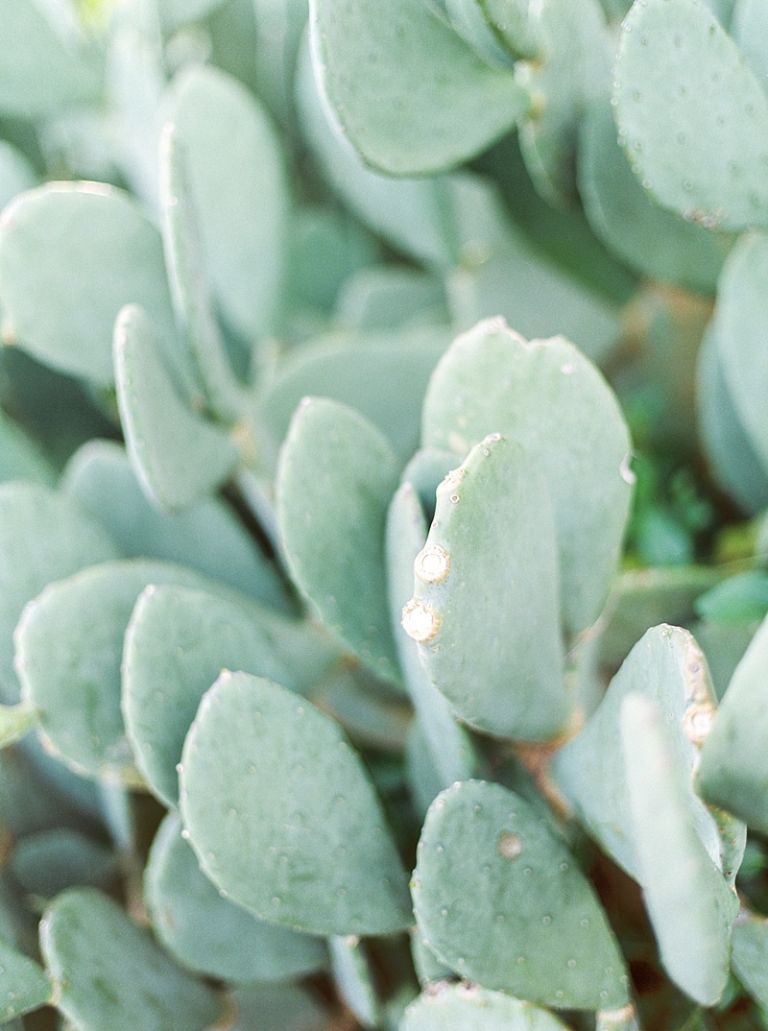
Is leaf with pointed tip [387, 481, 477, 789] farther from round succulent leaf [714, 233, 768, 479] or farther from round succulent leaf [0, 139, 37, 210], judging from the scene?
round succulent leaf [0, 139, 37, 210]

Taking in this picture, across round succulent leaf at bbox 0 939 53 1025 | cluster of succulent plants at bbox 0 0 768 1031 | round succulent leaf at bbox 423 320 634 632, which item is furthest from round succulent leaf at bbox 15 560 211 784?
round succulent leaf at bbox 423 320 634 632

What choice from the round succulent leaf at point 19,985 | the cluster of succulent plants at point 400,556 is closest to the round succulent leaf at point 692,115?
the cluster of succulent plants at point 400,556

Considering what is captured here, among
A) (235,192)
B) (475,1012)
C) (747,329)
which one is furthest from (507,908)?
(235,192)

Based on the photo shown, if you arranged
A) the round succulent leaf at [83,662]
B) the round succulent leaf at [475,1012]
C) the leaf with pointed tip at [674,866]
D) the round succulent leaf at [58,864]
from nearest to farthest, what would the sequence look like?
the leaf with pointed tip at [674,866], the round succulent leaf at [475,1012], the round succulent leaf at [83,662], the round succulent leaf at [58,864]

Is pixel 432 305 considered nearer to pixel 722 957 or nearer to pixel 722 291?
pixel 722 291

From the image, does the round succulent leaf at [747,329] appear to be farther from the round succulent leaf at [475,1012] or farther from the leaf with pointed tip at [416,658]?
the round succulent leaf at [475,1012]

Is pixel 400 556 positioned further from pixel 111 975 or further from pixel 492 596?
pixel 111 975

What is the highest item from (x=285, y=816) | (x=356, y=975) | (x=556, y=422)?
(x=556, y=422)
